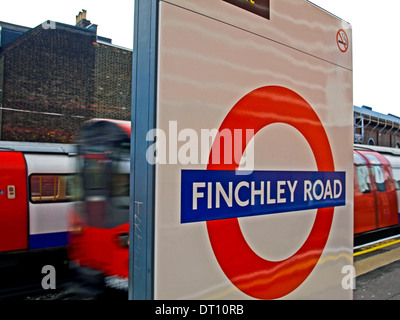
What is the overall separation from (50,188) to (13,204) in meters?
0.78

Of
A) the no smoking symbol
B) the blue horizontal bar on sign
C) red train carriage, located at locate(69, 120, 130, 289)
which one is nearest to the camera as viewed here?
the blue horizontal bar on sign

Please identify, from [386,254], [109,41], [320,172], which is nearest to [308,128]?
[320,172]

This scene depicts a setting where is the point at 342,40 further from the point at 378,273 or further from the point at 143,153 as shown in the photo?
the point at 378,273

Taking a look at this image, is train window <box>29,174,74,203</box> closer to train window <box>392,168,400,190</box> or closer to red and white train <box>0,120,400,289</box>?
red and white train <box>0,120,400,289</box>

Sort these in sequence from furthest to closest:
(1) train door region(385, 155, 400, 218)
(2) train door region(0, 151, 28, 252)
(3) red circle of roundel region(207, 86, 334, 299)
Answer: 1. (1) train door region(385, 155, 400, 218)
2. (2) train door region(0, 151, 28, 252)
3. (3) red circle of roundel region(207, 86, 334, 299)

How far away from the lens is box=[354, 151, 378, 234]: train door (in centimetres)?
1014

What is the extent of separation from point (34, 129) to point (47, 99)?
1822 millimetres

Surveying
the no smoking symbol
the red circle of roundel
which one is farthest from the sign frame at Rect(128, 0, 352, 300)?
the no smoking symbol

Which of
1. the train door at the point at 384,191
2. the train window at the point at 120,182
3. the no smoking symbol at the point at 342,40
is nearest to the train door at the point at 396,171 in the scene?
the train door at the point at 384,191

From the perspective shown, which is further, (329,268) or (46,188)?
(46,188)

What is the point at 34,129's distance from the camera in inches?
752

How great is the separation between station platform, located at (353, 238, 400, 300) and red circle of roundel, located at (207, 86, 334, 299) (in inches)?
168
